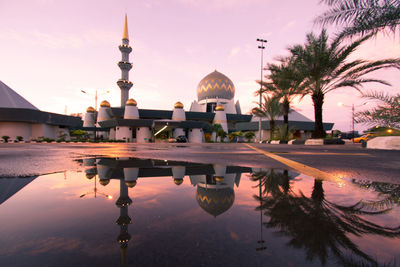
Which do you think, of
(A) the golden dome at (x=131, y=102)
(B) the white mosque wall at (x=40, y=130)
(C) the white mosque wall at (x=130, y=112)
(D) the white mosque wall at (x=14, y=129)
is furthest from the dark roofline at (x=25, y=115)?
(A) the golden dome at (x=131, y=102)

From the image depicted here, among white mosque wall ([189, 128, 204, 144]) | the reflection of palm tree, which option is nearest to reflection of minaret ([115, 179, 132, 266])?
the reflection of palm tree

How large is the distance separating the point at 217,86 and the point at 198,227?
58.7 m

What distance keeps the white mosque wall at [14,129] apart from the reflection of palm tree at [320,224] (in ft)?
152

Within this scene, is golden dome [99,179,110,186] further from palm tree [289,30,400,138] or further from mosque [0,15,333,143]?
mosque [0,15,333,143]

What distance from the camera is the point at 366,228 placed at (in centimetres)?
103

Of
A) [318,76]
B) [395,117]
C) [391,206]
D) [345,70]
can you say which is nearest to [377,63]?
[345,70]

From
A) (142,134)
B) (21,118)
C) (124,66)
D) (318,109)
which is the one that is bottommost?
(142,134)

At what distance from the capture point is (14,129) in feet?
116

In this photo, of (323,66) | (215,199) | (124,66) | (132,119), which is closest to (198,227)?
(215,199)

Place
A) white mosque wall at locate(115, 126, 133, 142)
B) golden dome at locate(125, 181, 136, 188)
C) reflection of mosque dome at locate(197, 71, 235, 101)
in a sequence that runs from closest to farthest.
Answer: golden dome at locate(125, 181, 136, 188)
white mosque wall at locate(115, 126, 133, 142)
reflection of mosque dome at locate(197, 71, 235, 101)

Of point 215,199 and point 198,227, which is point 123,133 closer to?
point 215,199

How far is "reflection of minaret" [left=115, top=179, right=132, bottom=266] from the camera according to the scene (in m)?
0.84

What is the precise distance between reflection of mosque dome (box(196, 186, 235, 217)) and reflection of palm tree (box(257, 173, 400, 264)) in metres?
0.24

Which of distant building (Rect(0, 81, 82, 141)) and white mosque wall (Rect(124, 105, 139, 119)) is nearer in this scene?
distant building (Rect(0, 81, 82, 141))
